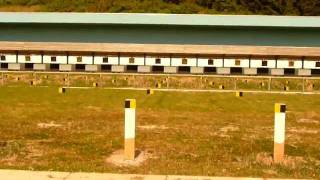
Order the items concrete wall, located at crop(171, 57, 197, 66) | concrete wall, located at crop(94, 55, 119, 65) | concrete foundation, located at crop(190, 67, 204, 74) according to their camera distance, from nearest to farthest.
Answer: concrete foundation, located at crop(190, 67, 204, 74) → concrete wall, located at crop(171, 57, 197, 66) → concrete wall, located at crop(94, 55, 119, 65)

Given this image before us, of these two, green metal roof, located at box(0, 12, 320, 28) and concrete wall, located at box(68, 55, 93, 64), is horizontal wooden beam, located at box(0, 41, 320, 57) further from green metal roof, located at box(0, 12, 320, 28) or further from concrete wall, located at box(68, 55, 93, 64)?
green metal roof, located at box(0, 12, 320, 28)

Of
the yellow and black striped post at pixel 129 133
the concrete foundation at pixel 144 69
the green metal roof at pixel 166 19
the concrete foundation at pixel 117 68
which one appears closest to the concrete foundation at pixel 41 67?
the green metal roof at pixel 166 19

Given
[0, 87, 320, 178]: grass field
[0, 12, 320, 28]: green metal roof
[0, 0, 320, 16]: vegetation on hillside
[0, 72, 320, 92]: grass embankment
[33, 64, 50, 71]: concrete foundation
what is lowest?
[0, 87, 320, 178]: grass field

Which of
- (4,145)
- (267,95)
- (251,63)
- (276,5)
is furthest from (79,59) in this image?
(4,145)

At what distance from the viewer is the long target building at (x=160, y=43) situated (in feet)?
96.5

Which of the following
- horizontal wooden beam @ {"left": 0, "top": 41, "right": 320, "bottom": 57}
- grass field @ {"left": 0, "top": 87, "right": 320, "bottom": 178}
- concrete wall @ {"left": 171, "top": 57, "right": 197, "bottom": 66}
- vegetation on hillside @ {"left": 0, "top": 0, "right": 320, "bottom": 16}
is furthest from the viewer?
vegetation on hillside @ {"left": 0, "top": 0, "right": 320, "bottom": 16}

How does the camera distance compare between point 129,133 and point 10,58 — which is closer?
point 129,133

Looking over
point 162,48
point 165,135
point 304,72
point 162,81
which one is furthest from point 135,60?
point 165,135

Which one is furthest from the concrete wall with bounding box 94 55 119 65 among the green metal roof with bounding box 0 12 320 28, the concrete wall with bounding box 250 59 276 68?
the concrete wall with bounding box 250 59 276 68

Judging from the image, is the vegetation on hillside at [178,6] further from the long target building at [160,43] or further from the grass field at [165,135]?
the grass field at [165,135]

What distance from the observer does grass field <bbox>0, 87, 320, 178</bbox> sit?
694 cm

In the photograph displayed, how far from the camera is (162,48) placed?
100 feet

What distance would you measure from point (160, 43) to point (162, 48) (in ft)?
1.18

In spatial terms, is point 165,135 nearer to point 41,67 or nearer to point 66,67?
point 66,67
